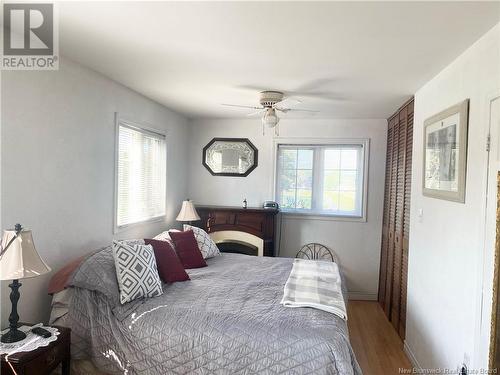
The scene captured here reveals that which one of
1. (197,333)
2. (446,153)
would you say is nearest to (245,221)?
(197,333)

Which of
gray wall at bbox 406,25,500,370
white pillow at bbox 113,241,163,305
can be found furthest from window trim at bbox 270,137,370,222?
white pillow at bbox 113,241,163,305

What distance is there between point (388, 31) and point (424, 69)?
0.83 meters

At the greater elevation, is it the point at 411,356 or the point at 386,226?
the point at 386,226

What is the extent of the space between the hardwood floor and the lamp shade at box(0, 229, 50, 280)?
2.65m

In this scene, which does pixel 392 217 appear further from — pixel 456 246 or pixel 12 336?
pixel 12 336

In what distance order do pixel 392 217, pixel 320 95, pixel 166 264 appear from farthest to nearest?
1. pixel 392 217
2. pixel 320 95
3. pixel 166 264

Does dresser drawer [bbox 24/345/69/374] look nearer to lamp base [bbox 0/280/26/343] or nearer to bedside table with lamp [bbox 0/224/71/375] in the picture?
bedside table with lamp [bbox 0/224/71/375]

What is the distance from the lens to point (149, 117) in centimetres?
386

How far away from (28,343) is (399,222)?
3.44 meters

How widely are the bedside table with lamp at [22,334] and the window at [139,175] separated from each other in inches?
54.9

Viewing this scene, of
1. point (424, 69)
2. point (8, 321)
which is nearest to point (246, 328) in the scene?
point (8, 321)

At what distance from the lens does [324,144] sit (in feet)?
15.6

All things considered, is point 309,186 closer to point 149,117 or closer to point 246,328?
point 149,117

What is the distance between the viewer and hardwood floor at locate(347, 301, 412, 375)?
118 inches
